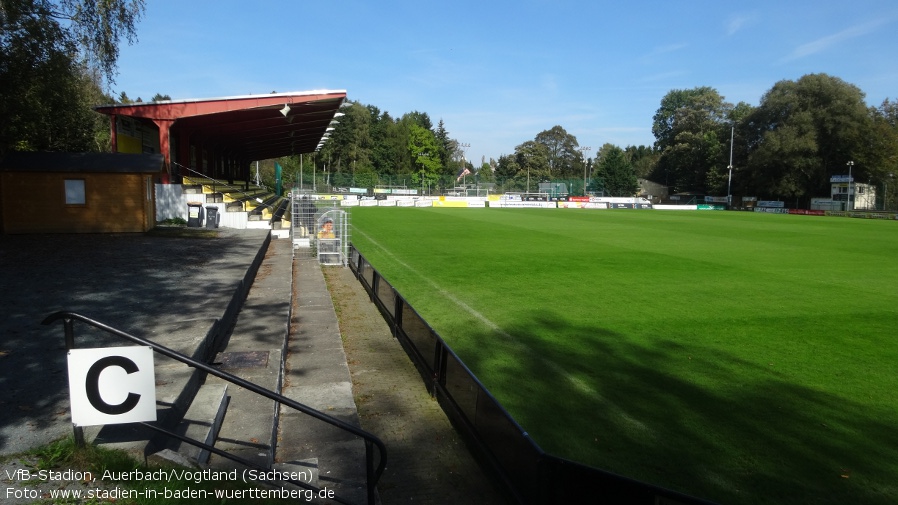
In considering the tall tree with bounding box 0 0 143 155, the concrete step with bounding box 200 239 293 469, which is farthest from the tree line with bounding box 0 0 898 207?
the concrete step with bounding box 200 239 293 469

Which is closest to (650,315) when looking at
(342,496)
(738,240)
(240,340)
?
(240,340)

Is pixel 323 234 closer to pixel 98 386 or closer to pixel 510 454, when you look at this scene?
pixel 510 454

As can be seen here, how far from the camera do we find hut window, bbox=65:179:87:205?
16.9 metres

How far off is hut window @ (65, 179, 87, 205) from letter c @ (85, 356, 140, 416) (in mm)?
16086

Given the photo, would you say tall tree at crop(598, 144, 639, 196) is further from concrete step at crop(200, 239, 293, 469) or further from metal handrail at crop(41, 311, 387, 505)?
metal handrail at crop(41, 311, 387, 505)

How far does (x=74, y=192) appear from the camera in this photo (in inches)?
666

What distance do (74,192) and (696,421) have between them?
17235 mm

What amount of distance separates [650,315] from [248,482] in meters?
8.80

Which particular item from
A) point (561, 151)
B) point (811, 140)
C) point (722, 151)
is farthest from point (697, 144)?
point (561, 151)

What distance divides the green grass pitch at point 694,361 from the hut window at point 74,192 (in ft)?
28.6

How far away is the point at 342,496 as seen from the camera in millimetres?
4289

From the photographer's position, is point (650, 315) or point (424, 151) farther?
point (424, 151)

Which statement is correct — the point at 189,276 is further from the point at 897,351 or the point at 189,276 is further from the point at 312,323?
the point at 897,351

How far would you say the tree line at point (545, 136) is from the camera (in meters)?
17.2
